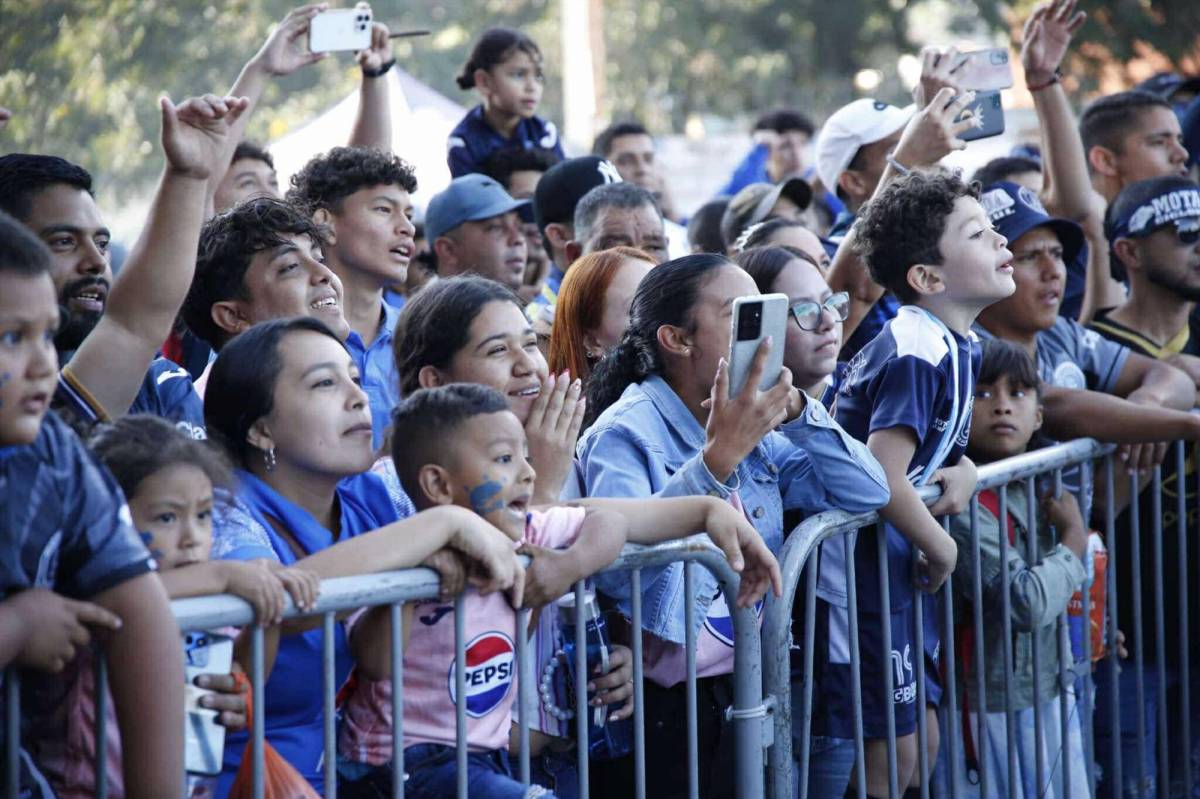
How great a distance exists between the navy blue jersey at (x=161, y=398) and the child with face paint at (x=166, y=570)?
1.57 ft

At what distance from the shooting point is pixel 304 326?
3406mm

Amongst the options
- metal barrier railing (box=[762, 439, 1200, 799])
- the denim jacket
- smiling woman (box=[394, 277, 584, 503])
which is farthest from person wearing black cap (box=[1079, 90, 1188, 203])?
smiling woman (box=[394, 277, 584, 503])

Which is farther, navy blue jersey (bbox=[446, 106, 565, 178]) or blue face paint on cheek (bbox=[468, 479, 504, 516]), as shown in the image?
navy blue jersey (bbox=[446, 106, 565, 178])

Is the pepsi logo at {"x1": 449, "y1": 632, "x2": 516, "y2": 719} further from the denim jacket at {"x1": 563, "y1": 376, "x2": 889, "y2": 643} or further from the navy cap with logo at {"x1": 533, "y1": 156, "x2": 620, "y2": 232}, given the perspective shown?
the navy cap with logo at {"x1": 533, "y1": 156, "x2": 620, "y2": 232}

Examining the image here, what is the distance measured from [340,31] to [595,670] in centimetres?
301

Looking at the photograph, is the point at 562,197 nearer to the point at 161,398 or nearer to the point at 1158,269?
the point at 1158,269

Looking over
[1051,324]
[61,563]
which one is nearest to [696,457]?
[61,563]

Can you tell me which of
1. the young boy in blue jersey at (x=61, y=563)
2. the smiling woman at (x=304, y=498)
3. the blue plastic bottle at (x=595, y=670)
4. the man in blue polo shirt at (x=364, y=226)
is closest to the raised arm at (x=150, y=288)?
the smiling woman at (x=304, y=498)

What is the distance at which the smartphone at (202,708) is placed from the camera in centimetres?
269

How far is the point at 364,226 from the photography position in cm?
508

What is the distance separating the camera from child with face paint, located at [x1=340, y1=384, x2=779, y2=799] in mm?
3143

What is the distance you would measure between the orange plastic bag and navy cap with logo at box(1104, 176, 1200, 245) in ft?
14.3

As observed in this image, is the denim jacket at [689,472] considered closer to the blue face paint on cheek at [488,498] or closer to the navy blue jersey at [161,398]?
the blue face paint on cheek at [488,498]

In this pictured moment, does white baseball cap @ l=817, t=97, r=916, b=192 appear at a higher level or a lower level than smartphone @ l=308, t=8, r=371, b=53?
lower
